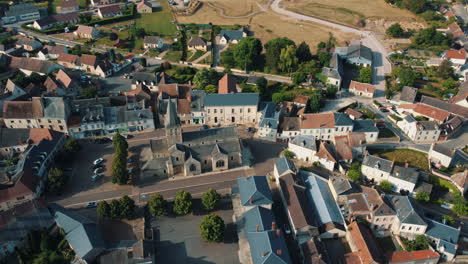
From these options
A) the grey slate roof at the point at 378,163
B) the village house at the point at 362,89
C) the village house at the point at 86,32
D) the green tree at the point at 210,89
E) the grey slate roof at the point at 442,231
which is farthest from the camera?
the village house at the point at 86,32

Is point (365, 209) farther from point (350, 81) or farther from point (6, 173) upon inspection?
point (6, 173)

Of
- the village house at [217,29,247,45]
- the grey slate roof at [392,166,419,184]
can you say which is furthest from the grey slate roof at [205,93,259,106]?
the village house at [217,29,247,45]

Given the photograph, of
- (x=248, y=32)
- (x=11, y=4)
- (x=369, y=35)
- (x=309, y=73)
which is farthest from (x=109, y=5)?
(x=369, y=35)

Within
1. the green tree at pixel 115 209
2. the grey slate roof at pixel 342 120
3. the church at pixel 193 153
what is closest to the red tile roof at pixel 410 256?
the grey slate roof at pixel 342 120

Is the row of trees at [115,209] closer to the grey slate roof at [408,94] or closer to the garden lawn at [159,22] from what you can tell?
the grey slate roof at [408,94]

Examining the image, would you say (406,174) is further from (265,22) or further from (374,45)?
(265,22)

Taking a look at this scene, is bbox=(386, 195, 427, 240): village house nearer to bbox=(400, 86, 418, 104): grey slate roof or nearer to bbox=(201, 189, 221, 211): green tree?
bbox=(201, 189, 221, 211): green tree
